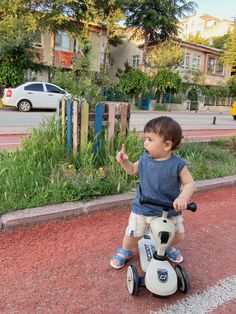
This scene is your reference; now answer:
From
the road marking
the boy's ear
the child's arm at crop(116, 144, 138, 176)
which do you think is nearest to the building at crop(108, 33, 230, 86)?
the child's arm at crop(116, 144, 138, 176)

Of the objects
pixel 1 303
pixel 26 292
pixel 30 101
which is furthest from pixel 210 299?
pixel 30 101

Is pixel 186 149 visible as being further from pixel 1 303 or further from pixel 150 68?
pixel 150 68

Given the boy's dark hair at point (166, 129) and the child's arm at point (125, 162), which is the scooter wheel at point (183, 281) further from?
the boy's dark hair at point (166, 129)

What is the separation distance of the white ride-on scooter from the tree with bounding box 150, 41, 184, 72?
26840 millimetres

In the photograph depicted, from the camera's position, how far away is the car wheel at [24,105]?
1655 centimetres

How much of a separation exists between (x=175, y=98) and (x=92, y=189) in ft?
94.9

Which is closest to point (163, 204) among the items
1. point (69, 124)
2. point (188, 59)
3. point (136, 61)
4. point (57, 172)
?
point (57, 172)

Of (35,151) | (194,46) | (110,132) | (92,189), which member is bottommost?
(92,189)

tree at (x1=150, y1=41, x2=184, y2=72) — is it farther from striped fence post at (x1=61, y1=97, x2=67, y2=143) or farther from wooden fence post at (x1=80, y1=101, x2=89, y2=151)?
wooden fence post at (x1=80, y1=101, x2=89, y2=151)

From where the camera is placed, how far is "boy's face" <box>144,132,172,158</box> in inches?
90.8

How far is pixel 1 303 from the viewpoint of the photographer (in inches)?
85.4

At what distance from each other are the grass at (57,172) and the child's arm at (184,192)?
172cm

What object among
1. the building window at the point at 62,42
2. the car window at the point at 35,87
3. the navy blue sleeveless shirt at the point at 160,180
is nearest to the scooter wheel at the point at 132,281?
the navy blue sleeveless shirt at the point at 160,180

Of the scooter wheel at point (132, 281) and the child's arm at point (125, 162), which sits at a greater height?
the child's arm at point (125, 162)
